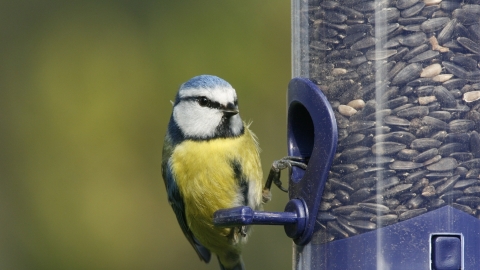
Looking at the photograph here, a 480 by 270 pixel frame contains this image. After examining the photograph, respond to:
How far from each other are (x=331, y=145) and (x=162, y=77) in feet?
14.3

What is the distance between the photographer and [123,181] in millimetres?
7703

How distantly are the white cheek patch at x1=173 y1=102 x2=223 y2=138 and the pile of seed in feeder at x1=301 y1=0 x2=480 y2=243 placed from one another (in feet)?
3.42

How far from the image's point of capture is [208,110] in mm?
4406

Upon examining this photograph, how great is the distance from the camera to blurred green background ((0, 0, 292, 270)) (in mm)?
7645

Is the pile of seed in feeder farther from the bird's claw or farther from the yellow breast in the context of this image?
the yellow breast

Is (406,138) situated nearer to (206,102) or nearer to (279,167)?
(279,167)

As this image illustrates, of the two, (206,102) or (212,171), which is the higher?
(206,102)

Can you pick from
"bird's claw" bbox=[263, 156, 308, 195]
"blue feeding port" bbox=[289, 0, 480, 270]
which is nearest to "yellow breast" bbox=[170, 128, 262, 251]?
"bird's claw" bbox=[263, 156, 308, 195]

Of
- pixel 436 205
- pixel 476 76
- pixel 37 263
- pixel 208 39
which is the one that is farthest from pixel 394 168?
pixel 37 263

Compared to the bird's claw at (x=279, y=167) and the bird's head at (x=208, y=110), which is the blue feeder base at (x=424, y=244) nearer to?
the bird's claw at (x=279, y=167)

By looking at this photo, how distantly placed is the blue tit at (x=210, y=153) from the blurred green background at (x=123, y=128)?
2822 millimetres

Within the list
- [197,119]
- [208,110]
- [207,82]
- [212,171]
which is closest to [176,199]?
[212,171]

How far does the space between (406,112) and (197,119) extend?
149 cm

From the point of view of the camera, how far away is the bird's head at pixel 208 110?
4.35 metres
